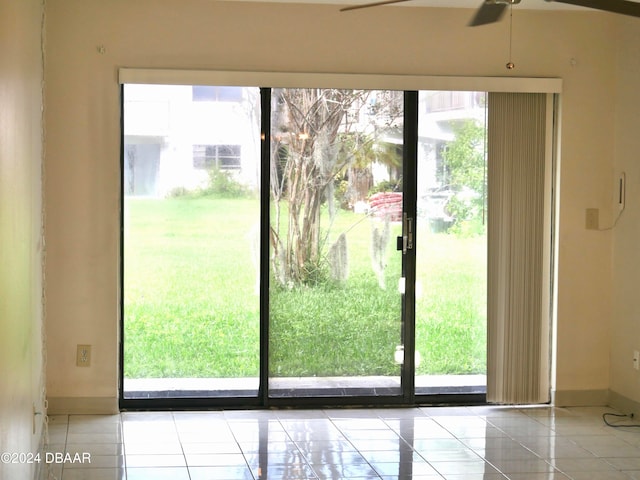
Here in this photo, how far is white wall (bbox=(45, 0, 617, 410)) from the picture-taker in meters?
5.25

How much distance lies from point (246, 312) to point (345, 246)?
2.41 ft

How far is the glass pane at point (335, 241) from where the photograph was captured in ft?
18.1

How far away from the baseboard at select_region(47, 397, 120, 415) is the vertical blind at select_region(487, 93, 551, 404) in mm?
2331

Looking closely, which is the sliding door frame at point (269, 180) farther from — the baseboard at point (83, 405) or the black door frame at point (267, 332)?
the baseboard at point (83, 405)

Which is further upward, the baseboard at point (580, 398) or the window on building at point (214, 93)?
the window on building at point (214, 93)

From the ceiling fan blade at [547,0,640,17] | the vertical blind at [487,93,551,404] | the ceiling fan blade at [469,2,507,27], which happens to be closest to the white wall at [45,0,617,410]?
the vertical blind at [487,93,551,404]

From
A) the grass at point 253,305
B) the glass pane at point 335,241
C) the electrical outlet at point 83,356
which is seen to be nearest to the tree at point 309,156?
the glass pane at point 335,241

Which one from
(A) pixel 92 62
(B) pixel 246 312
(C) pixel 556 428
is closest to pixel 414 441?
(C) pixel 556 428

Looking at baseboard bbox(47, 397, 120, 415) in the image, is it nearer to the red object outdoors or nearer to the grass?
the grass

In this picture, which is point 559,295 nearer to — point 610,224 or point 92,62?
point 610,224

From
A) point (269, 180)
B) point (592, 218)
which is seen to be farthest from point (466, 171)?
point (269, 180)

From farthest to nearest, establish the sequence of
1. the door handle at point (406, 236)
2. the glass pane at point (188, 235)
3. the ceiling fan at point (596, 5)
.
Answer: the door handle at point (406, 236), the glass pane at point (188, 235), the ceiling fan at point (596, 5)

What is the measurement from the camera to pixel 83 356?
17.4ft

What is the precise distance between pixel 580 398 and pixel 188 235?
8.79 ft
